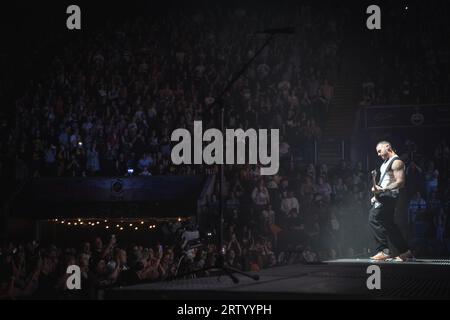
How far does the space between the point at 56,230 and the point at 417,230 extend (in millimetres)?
9228

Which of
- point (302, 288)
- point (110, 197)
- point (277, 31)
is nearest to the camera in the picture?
point (302, 288)

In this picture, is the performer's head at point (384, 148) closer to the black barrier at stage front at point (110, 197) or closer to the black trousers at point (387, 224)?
the black trousers at point (387, 224)

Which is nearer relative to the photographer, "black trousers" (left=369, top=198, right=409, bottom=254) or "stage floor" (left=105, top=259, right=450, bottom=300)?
"stage floor" (left=105, top=259, right=450, bottom=300)

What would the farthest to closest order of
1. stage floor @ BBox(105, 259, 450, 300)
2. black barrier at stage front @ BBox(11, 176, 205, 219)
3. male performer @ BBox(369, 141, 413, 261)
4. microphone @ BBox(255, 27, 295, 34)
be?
black barrier at stage front @ BBox(11, 176, 205, 219) → male performer @ BBox(369, 141, 413, 261) → microphone @ BBox(255, 27, 295, 34) → stage floor @ BBox(105, 259, 450, 300)

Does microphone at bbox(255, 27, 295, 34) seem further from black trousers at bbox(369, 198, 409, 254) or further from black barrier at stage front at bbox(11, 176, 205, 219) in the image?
black barrier at stage front at bbox(11, 176, 205, 219)

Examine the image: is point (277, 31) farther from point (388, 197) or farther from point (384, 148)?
point (388, 197)

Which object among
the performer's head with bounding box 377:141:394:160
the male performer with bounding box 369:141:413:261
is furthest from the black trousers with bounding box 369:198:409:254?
the performer's head with bounding box 377:141:394:160

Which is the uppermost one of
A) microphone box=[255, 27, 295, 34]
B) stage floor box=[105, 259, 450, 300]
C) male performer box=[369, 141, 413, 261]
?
microphone box=[255, 27, 295, 34]

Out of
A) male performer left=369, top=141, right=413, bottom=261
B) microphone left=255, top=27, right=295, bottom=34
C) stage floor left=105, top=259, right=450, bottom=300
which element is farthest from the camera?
male performer left=369, top=141, right=413, bottom=261

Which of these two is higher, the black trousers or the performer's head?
the performer's head

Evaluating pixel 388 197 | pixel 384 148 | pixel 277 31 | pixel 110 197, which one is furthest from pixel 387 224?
pixel 110 197

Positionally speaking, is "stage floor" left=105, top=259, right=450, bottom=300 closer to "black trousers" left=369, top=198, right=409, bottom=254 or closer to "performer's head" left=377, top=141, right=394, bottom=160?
"black trousers" left=369, top=198, right=409, bottom=254
